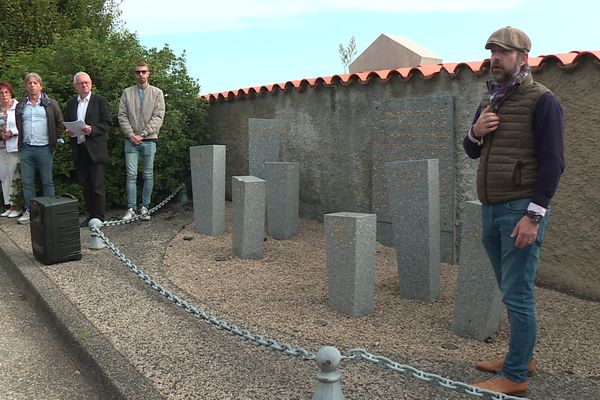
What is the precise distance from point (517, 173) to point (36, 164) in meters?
6.71

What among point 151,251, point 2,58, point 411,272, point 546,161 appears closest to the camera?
point 546,161

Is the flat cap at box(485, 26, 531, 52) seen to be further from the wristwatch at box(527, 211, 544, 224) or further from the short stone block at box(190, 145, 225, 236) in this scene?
the short stone block at box(190, 145, 225, 236)

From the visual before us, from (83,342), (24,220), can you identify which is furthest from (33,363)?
(24,220)

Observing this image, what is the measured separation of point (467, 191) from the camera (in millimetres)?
5930

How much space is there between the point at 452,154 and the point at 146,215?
4390mm

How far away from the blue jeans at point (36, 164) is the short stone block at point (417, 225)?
4.81 meters

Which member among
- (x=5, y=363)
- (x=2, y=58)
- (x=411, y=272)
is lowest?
(x=5, y=363)

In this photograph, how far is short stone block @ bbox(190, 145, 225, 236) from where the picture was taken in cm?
730

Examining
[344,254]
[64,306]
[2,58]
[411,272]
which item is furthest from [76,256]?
[2,58]

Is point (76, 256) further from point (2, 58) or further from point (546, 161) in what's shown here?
point (2, 58)

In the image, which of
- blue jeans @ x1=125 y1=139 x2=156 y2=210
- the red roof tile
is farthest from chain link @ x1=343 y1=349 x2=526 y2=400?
blue jeans @ x1=125 y1=139 x2=156 y2=210

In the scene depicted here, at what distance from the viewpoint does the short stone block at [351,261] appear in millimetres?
4453

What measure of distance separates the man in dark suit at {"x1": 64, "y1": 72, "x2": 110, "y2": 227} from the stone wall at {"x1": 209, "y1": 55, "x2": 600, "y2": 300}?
8.42 ft

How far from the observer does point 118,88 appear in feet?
29.9
